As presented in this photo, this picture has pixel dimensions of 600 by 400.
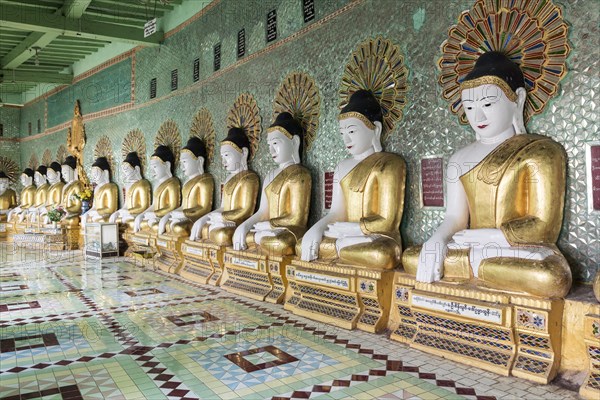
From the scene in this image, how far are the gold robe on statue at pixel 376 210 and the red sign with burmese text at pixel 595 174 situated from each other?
145cm

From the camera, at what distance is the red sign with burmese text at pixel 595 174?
10.9ft

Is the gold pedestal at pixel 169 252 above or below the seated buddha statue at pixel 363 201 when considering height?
below

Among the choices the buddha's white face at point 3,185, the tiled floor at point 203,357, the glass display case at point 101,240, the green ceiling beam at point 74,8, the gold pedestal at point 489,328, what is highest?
the green ceiling beam at point 74,8

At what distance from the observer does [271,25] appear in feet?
20.9

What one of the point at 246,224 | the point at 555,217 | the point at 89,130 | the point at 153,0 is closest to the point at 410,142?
the point at 555,217

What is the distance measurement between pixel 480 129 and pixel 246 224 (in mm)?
2973

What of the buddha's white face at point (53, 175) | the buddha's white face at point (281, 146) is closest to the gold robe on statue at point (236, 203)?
the buddha's white face at point (281, 146)

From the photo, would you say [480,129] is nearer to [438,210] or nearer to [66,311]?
[438,210]

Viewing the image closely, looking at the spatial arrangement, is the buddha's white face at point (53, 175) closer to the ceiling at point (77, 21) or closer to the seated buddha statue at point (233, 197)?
the ceiling at point (77, 21)

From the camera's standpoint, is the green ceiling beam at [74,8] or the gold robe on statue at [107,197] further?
the gold robe on statue at [107,197]

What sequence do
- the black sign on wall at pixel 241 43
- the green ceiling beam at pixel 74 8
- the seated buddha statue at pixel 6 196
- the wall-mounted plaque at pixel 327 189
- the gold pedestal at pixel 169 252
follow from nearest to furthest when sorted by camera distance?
the wall-mounted plaque at pixel 327 189, the black sign on wall at pixel 241 43, the gold pedestal at pixel 169 252, the green ceiling beam at pixel 74 8, the seated buddha statue at pixel 6 196

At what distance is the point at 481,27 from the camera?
395 cm

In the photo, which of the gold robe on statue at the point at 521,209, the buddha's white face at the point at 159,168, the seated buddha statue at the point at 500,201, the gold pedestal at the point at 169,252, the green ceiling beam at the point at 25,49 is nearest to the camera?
the gold robe on statue at the point at 521,209

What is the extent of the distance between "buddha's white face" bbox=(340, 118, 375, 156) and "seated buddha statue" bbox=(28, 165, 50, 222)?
10.0 metres
